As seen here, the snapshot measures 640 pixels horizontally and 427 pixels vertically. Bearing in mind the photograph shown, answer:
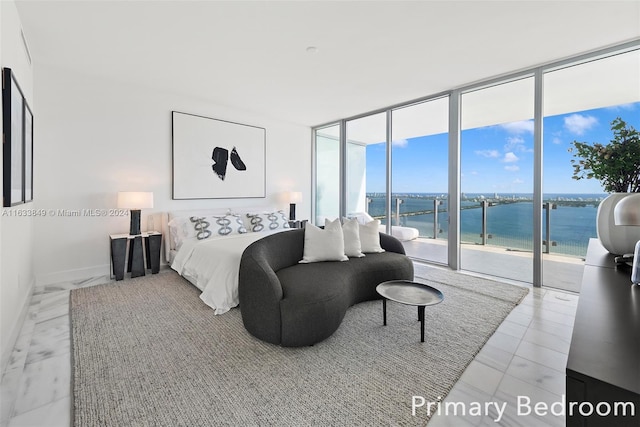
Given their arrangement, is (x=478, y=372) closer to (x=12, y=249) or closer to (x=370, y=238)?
(x=370, y=238)

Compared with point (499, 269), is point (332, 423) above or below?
below

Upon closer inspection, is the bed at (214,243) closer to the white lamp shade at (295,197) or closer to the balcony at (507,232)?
the white lamp shade at (295,197)

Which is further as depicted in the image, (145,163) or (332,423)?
(145,163)

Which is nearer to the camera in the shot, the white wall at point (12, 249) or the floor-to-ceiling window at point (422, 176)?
the white wall at point (12, 249)

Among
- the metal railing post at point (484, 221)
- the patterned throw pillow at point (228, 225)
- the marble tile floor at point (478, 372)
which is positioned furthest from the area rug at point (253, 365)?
the metal railing post at point (484, 221)

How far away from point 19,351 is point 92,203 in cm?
230

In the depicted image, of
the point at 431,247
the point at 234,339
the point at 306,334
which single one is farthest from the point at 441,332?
the point at 431,247

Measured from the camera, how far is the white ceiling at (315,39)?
2418mm

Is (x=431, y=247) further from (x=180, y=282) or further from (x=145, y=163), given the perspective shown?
(x=145, y=163)

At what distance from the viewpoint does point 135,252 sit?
12.9 feet

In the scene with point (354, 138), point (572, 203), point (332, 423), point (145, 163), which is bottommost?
point (332, 423)

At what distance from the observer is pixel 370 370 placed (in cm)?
191

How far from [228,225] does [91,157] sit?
201 cm

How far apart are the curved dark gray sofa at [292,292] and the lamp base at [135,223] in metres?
2.31
